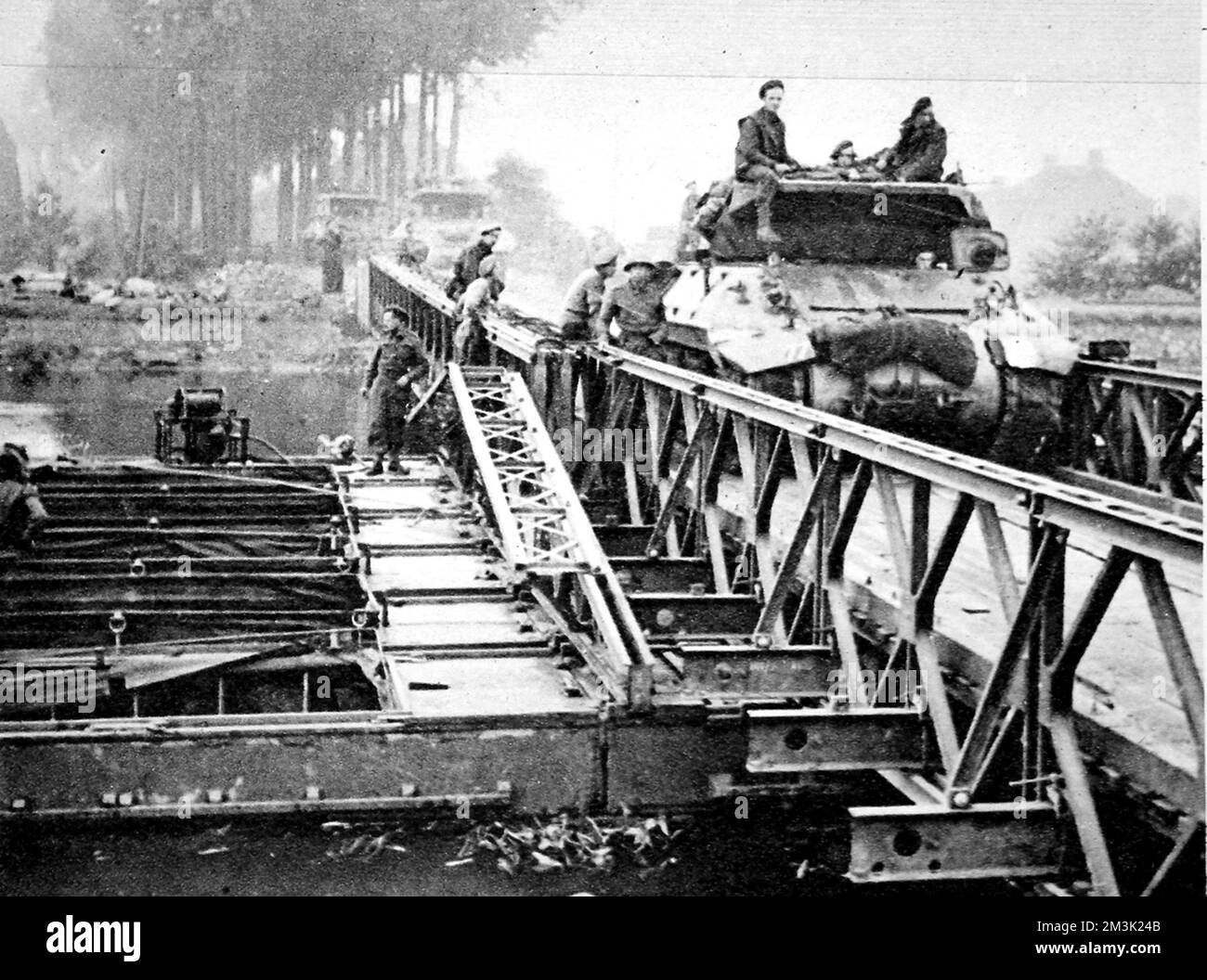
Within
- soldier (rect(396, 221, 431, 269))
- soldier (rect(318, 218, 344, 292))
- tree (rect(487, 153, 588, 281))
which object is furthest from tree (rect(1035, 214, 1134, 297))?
soldier (rect(318, 218, 344, 292))

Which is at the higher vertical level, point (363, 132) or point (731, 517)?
point (363, 132)

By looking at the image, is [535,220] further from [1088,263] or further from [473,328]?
[473,328]

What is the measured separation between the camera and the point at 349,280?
78.0 ft

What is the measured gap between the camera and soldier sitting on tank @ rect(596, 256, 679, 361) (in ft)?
34.8

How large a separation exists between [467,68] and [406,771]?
6075 millimetres

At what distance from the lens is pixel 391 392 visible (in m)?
13.7

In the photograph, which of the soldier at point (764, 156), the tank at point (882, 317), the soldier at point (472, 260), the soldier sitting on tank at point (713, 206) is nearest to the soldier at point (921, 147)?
the tank at point (882, 317)

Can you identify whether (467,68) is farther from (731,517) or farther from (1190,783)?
(1190,783)

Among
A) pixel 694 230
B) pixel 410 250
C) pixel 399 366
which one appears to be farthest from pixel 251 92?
pixel 694 230

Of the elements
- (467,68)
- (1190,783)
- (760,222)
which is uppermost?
(467,68)

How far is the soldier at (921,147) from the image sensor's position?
11.2m
